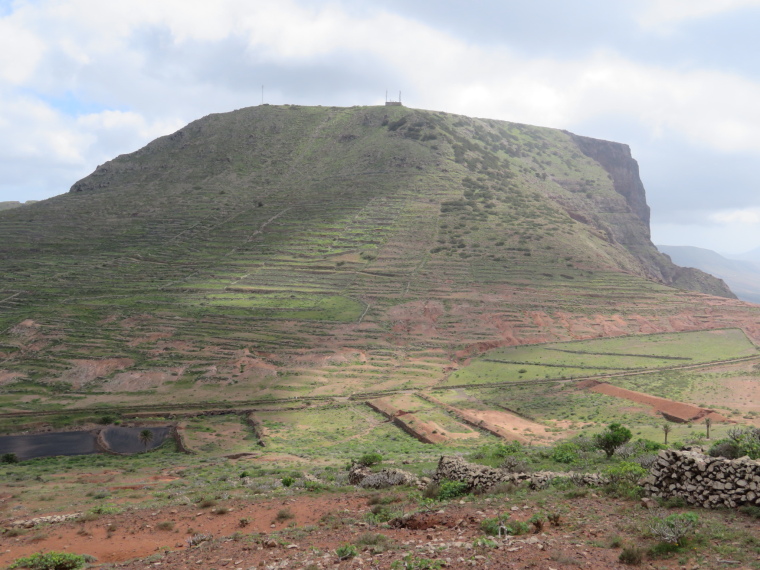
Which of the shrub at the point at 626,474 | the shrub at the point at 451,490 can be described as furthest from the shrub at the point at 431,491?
the shrub at the point at 626,474

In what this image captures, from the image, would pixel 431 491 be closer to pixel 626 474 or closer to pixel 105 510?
pixel 626 474

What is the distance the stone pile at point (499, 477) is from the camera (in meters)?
16.9

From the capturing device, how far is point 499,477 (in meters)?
17.8

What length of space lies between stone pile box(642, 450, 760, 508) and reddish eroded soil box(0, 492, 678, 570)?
3.76ft

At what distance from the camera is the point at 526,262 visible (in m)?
89.2

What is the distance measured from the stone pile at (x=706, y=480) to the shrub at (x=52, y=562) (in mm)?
16105

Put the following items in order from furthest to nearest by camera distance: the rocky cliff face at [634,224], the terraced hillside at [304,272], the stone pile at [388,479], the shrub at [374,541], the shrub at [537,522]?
the rocky cliff face at [634,224] → the terraced hillside at [304,272] → the stone pile at [388,479] → the shrub at [537,522] → the shrub at [374,541]

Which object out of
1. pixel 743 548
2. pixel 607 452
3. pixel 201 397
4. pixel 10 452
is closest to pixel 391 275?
pixel 201 397

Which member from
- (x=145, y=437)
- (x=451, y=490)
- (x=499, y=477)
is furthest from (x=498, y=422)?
(x=145, y=437)

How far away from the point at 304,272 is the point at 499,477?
70303 millimetres

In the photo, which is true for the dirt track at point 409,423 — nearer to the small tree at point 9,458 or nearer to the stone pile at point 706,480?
the stone pile at point 706,480

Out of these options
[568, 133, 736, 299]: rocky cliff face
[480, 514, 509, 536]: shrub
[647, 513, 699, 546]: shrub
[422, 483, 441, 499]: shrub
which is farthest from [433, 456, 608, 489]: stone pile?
[568, 133, 736, 299]: rocky cliff face

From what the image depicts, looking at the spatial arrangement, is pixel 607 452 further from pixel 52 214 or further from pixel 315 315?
pixel 52 214

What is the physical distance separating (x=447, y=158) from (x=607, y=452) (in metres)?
115
